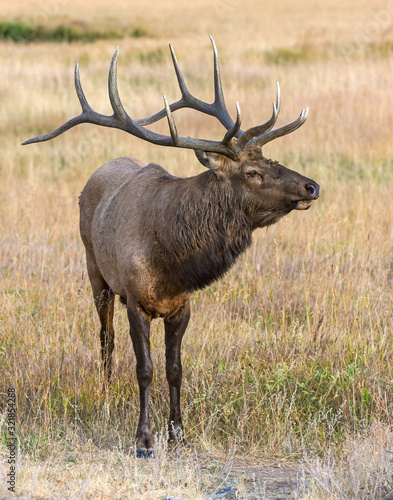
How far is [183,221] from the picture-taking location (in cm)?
470

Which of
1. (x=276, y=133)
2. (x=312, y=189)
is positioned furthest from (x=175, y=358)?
(x=276, y=133)

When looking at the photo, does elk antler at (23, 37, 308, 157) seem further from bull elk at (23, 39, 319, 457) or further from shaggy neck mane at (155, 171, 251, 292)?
shaggy neck mane at (155, 171, 251, 292)

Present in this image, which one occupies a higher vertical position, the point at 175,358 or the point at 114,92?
the point at 114,92

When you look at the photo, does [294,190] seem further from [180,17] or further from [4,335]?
[180,17]

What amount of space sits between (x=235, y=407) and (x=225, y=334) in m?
0.74

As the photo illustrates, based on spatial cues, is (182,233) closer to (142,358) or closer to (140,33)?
(142,358)

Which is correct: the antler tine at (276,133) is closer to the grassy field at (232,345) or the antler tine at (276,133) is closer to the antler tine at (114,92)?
the antler tine at (114,92)

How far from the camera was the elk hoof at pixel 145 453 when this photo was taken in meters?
4.58

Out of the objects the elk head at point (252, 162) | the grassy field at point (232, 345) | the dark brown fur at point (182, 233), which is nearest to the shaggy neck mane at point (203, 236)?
the dark brown fur at point (182, 233)

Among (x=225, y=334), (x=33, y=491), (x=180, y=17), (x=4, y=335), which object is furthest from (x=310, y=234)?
(x=180, y=17)

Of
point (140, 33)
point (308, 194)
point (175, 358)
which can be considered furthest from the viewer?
point (140, 33)

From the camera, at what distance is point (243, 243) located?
467 centimetres

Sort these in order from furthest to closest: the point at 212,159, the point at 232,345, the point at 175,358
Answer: the point at 232,345, the point at 175,358, the point at 212,159

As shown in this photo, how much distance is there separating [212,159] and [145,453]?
71.3 inches
